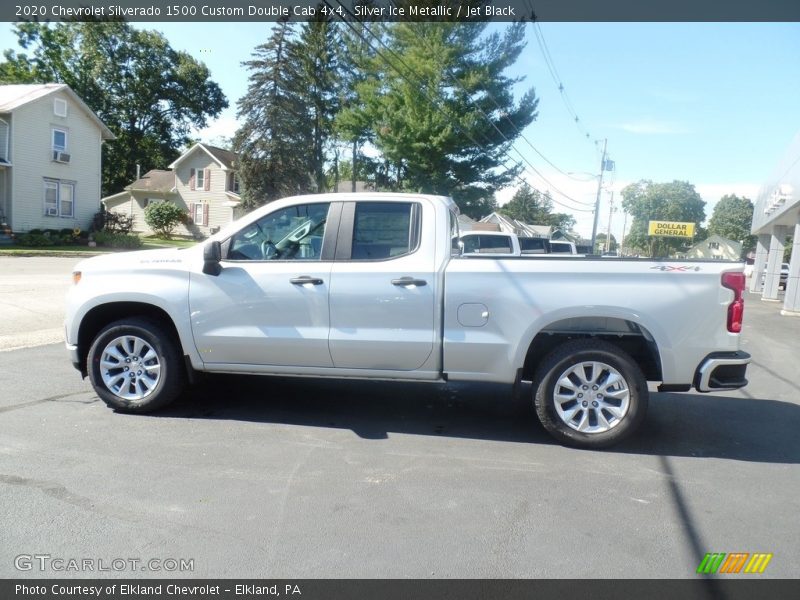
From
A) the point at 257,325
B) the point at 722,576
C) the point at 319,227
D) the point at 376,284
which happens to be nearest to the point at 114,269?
the point at 257,325

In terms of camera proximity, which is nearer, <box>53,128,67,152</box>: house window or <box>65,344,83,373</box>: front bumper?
<box>65,344,83,373</box>: front bumper

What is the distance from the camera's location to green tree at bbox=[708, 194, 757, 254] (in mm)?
107669

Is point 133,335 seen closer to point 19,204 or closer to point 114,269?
point 114,269

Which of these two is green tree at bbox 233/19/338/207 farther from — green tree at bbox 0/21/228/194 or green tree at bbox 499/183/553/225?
green tree at bbox 499/183/553/225

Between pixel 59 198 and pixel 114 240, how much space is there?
447 centimetres

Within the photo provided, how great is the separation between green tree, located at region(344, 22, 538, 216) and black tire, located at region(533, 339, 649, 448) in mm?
24510

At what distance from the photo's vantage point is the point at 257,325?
18.4 ft

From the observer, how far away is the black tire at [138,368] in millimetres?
5781

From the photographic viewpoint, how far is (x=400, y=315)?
5.38 meters

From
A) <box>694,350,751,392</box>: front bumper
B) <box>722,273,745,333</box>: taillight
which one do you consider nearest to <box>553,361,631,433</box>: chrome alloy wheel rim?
<box>694,350,751,392</box>: front bumper

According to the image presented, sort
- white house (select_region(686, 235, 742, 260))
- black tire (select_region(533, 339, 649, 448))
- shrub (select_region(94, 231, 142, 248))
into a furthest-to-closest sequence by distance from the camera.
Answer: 1. white house (select_region(686, 235, 742, 260))
2. shrub (select_region(94, 231, 142, 248))
3. black tire (select_region(533, 339, 649, 448))

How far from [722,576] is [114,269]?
5130 millimetres

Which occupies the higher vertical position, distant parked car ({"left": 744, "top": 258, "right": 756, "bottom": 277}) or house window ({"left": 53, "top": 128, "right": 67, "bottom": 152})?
house window ({"left": 53, "top": 128, "right": 67, "bottom": 152})
